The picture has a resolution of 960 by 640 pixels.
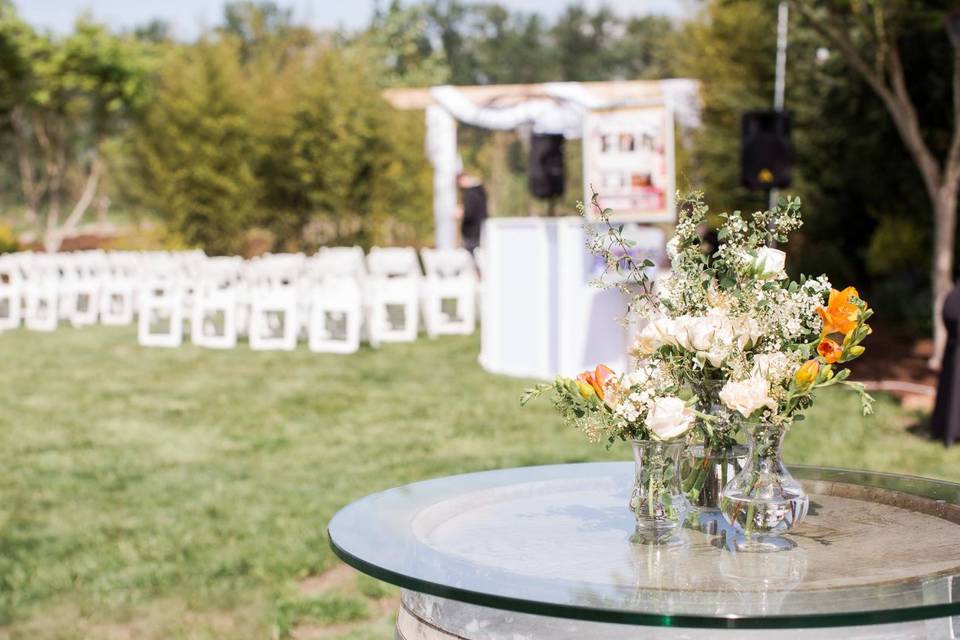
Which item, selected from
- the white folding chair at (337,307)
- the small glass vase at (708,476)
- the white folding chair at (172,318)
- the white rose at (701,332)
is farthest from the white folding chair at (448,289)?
the white rose at (701,332)

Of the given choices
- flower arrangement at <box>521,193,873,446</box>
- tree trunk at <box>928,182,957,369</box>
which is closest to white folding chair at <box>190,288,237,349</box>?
tree trunk at <box>928,182,957,369</box>

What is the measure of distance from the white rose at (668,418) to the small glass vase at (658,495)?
0.06m

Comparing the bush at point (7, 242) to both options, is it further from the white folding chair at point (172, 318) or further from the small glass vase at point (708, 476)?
the small glass vase at point (708, 476)

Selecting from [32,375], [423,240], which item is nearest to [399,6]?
[423,240]

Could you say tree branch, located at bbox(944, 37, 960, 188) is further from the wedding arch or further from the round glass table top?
the round glass table top

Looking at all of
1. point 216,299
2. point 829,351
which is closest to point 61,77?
point 216,299

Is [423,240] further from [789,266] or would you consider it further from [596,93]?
[789,266]

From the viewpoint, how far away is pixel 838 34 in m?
10.6

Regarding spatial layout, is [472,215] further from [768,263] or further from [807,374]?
[807,374]

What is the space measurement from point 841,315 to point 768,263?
0.51 ft

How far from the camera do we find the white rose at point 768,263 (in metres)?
2.20

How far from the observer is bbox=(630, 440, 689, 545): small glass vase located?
7.13 ft

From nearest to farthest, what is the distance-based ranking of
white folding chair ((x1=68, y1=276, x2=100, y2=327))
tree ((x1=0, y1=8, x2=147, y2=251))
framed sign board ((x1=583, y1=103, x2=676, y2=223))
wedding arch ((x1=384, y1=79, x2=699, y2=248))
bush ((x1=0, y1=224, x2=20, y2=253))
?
framed sign board ((x1=583, y1=103, x2=676, y2=223)), white folding chair ((x1=68, y1=276, x2=100, y2=327)), wedding arch ((x1=384, y1=79, x2=699, y2=248)), bush ((x1=0, y1=224, x2=20, y2=253)), tree ((x1=0, y1=8, x2=147, y2=251))

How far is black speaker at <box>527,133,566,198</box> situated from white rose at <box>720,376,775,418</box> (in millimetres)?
10626
